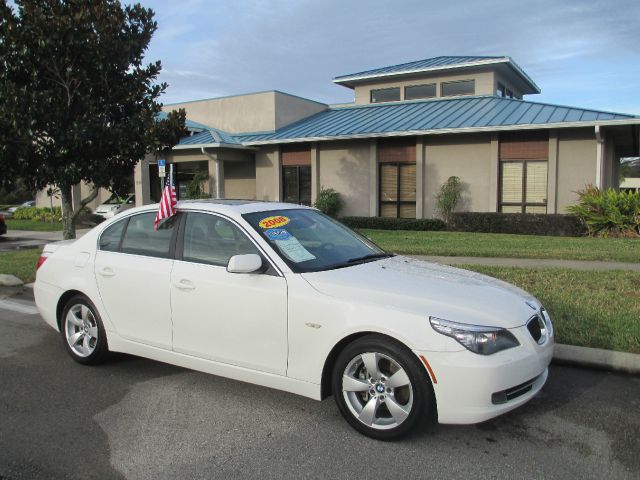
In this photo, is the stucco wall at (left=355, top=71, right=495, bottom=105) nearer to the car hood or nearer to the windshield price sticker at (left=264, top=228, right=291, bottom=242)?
the car hood

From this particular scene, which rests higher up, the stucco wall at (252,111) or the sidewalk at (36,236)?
the stucco wall at (252,111)

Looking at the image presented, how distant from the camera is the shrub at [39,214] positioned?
26.9 metres

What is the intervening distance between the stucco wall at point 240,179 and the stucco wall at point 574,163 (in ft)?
Answer: 43.5

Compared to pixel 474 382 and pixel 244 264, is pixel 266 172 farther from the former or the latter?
pixel 474 382

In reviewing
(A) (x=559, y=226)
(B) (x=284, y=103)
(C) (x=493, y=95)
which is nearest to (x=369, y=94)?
(B) (x=284, y=103)

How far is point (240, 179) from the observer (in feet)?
85.1

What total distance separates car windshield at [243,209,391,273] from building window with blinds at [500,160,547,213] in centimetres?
1483

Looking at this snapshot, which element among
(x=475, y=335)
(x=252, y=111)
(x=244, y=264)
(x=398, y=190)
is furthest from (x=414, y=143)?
(x=475, y=335)

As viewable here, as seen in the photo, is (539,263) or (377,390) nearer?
(377,390)

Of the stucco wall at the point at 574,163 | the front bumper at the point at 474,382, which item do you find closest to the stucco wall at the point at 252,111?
the stucco wall at the point at 574,163

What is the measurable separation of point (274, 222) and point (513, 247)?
9444 millimetres

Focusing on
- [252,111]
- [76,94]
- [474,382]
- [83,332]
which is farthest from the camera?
[252,111]

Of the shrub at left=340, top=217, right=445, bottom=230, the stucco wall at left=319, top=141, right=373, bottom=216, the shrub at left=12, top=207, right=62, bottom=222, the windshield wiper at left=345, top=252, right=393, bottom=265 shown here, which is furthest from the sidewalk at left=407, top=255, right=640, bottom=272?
the shrub at left=12, top=207, right=62, bottom=222

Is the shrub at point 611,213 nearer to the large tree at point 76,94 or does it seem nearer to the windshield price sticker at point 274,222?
the large tree at point 76,94
